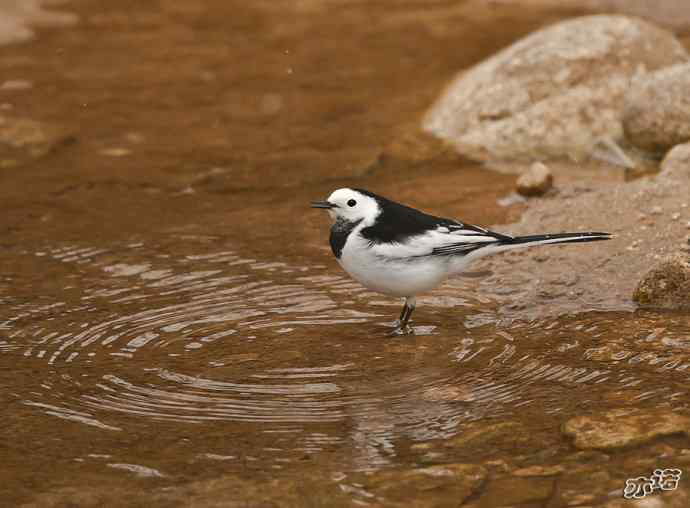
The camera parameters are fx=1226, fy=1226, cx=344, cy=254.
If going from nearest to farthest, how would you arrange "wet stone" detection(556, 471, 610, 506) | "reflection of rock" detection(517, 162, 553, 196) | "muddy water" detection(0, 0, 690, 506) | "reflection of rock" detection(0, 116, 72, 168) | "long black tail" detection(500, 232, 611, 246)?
"wet stone" detection(556, 471, 610, 506), "muddy water" detection(0, 0, 690, 506), "long black tail" detection(500, 232, 611, 246), "reflection of rock" detection(517, 162, 553, 196), "reflection of rock" detection(0, 116, 72, 168)

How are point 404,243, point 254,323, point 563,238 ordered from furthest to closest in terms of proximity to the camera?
point 254,323, point 404,243, point 563,238

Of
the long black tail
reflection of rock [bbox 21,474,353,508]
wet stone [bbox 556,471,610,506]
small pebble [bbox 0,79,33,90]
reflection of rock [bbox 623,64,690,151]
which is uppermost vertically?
small pebble [bbox 0,79,33,90]

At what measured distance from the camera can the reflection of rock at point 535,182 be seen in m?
9.70

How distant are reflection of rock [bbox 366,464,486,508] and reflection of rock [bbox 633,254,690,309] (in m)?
2.52

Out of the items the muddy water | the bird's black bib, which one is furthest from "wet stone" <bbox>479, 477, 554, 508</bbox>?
the bird's black bib

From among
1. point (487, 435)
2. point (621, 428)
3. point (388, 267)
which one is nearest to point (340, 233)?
point (388, 267)

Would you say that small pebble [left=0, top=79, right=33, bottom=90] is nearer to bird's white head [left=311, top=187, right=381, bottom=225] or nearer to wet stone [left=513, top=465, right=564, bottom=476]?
bird's white head [left=311, top=187, right=381, bottom=225]

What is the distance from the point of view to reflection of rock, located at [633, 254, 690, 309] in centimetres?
720

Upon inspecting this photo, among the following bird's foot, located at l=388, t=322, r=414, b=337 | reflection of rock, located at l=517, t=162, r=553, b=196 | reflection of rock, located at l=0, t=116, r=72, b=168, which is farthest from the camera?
reflection of rock, located at l=0, t=116, r=72, b=168

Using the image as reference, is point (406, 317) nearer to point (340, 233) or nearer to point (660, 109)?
point (340, 233)

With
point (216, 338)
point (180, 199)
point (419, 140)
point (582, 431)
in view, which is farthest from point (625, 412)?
point (419, 140)

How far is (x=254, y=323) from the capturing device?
7344mm

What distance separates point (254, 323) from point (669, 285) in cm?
247

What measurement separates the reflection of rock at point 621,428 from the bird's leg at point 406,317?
183cm
